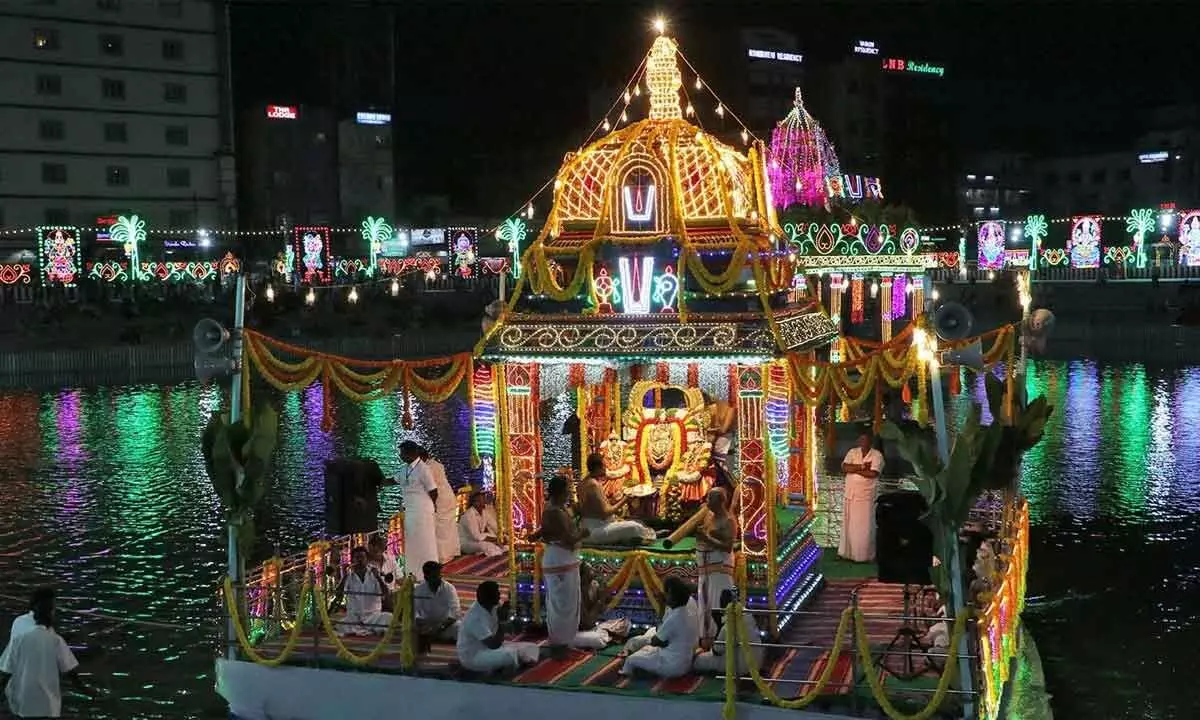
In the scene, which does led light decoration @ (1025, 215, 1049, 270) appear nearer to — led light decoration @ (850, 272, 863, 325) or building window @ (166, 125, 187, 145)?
led light decoration @ (850, 272, 863, 325)

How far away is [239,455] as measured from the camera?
37.7 ft

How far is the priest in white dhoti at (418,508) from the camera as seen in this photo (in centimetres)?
1488

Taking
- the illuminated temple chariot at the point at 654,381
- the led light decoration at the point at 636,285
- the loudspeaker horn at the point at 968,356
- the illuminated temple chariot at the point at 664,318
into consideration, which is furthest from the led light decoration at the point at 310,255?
the loudspeaker horn at the point at 968,356

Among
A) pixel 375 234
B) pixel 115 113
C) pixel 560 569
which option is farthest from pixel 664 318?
pixel 375 234

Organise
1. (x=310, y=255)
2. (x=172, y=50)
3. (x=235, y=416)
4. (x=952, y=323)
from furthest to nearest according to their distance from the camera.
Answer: (x=310, y=255)
(x=172, y=50)
(x=235, y=416)
(x=952, y=323)

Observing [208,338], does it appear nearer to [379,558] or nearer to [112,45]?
[379,558]

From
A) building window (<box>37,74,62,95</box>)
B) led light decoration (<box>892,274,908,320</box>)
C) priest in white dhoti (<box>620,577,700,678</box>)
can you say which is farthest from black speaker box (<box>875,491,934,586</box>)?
building window (<box>37,74,62,95</box>)

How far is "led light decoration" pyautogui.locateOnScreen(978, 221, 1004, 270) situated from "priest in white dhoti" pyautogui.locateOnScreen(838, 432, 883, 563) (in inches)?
2400

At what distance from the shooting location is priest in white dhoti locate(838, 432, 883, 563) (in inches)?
625

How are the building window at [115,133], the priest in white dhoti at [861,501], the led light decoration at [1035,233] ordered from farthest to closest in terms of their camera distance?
the led light decoration at [1035,233], the building window at [115,133], the priest in white dhoti at [861,501]

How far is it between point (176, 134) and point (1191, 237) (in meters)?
56.9

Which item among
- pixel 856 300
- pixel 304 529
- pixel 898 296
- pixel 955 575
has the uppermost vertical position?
pixel 898 296

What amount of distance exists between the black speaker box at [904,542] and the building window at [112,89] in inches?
2452

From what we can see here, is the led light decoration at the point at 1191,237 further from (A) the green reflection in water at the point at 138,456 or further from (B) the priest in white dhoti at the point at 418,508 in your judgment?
(B) the priest in white dhoti at the point at 418,508
